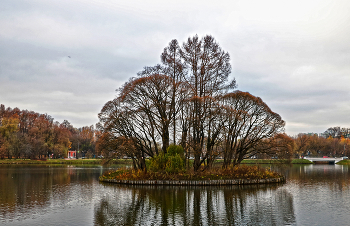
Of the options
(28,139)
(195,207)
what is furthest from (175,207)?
(28,139)

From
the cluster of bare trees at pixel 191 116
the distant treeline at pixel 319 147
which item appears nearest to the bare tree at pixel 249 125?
the cluster of bare trees at pixel 191 116

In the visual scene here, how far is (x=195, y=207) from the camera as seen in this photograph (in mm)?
21234

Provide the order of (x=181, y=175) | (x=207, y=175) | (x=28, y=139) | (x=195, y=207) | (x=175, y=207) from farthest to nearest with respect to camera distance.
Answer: (x=28, y=139) < (x=207, y=175) < (x=181, y=175) < (x=195, y=207) < (x=175, y=207)

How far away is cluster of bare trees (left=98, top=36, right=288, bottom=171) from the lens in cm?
3759

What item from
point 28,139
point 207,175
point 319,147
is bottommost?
point 319,147

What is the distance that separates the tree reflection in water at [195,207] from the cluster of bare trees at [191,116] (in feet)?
30.9

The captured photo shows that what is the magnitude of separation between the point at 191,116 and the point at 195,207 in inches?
726

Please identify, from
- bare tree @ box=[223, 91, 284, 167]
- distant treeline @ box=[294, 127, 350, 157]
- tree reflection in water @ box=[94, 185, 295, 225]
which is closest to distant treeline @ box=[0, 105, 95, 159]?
bare tree @ box=[223, 91, 284, 167]

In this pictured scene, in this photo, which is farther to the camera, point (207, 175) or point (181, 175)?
point (207, 175)

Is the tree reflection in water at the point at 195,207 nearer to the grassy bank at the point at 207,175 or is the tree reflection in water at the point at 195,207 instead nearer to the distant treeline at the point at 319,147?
the grassy bank at the point at 207,175

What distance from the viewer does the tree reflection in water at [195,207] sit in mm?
17344

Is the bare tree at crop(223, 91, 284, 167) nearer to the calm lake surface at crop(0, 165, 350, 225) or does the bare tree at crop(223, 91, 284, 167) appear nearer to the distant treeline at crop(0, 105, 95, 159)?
the calm lake surface at crop(0, 165, 350, 225)

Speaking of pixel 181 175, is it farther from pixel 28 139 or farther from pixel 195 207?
pixel 28 139

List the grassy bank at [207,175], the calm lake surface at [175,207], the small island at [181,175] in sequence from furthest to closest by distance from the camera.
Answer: the grassy bank at [207,175], the small island at [181,175], the calm lake surface at [175,207]
